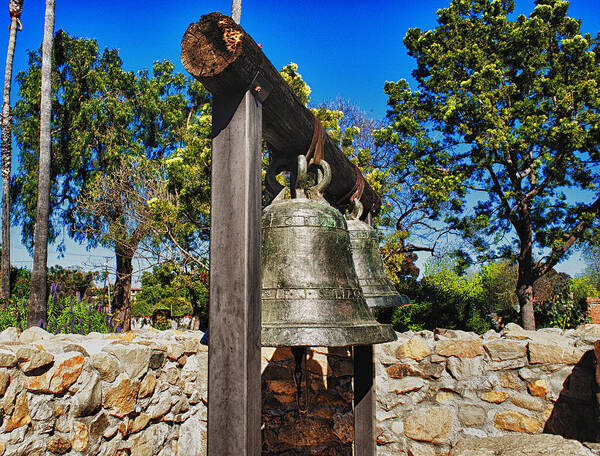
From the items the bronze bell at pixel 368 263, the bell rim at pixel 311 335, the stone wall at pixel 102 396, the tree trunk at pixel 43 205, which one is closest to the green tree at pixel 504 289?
the tree trunk at pixel 43 205

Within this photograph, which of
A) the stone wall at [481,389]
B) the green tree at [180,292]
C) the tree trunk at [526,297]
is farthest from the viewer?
the tree trunk at [526,297]

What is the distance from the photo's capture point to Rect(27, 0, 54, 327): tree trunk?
7022mm

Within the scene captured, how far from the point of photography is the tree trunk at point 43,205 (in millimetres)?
7022

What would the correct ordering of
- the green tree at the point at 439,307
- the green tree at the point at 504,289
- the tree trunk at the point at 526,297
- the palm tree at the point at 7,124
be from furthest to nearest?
1. the green tree at the point at 504,289
2. the palm tree at the point at 7,124
3. the tree trunk at the point at 526,297
4. the green tree at the point at 439,307

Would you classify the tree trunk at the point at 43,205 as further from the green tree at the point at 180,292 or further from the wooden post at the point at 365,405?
the wooden post at the point at 365,405

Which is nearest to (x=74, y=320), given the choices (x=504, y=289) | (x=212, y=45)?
(x=212, y=45)

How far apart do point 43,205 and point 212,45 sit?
887 centimetres

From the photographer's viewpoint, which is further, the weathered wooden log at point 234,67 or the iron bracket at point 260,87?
the iron bracket at point 260,87

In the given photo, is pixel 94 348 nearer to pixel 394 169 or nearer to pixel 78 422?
pixel 78 422

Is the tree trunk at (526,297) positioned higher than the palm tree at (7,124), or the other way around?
the palm tree at (7,124)

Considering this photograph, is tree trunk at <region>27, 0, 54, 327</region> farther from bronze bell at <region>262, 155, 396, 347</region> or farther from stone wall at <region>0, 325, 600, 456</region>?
bronze bell at <region>262, 155, 396, 347</region>

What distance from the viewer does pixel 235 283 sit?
105 centimetres

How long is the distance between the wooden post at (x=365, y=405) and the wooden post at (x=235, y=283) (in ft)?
5.16

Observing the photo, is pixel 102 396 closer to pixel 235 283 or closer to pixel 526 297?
pixel 235 283
